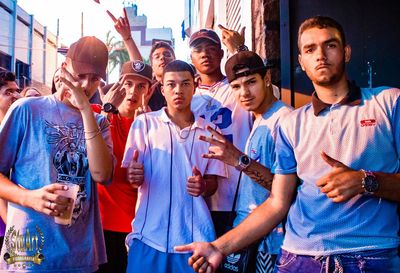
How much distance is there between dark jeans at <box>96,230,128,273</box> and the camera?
3.32 m

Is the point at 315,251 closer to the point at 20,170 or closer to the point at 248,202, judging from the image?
the point at 248,202

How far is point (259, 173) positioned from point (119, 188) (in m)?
1.35

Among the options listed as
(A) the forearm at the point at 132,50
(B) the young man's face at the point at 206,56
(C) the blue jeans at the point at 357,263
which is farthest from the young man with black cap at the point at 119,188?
(C) the blue jeans at the point at 357,263

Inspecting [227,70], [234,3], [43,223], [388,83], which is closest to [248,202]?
[227,70]

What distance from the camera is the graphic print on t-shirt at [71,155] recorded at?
98.0 inches

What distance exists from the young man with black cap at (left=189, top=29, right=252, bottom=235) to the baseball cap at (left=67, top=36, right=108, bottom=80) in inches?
37.1

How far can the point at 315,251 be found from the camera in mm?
1998

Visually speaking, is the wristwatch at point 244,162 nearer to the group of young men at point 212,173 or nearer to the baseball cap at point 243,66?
the group of young men at point 212,173

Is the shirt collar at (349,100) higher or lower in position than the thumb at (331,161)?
higher

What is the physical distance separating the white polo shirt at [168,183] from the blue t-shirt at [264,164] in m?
0.25

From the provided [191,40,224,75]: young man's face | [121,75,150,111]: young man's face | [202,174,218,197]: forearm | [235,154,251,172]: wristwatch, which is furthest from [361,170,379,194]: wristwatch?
[121,75,150,111]: young man's face

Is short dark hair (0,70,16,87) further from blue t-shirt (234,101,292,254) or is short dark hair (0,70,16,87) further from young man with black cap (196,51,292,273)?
blue t-shirt (234,101,292,254)

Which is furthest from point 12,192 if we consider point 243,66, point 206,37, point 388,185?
point 206,37

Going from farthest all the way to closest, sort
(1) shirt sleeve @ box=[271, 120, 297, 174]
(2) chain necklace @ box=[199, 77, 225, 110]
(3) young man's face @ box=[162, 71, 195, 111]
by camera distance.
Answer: (2) chain necklace @ box=[199, 77, 225, 110]
(3) young man's face @ box=[162, 71, 195, 111]
(1) shirt sleeve @ box=[271, 120, 297, 174]
